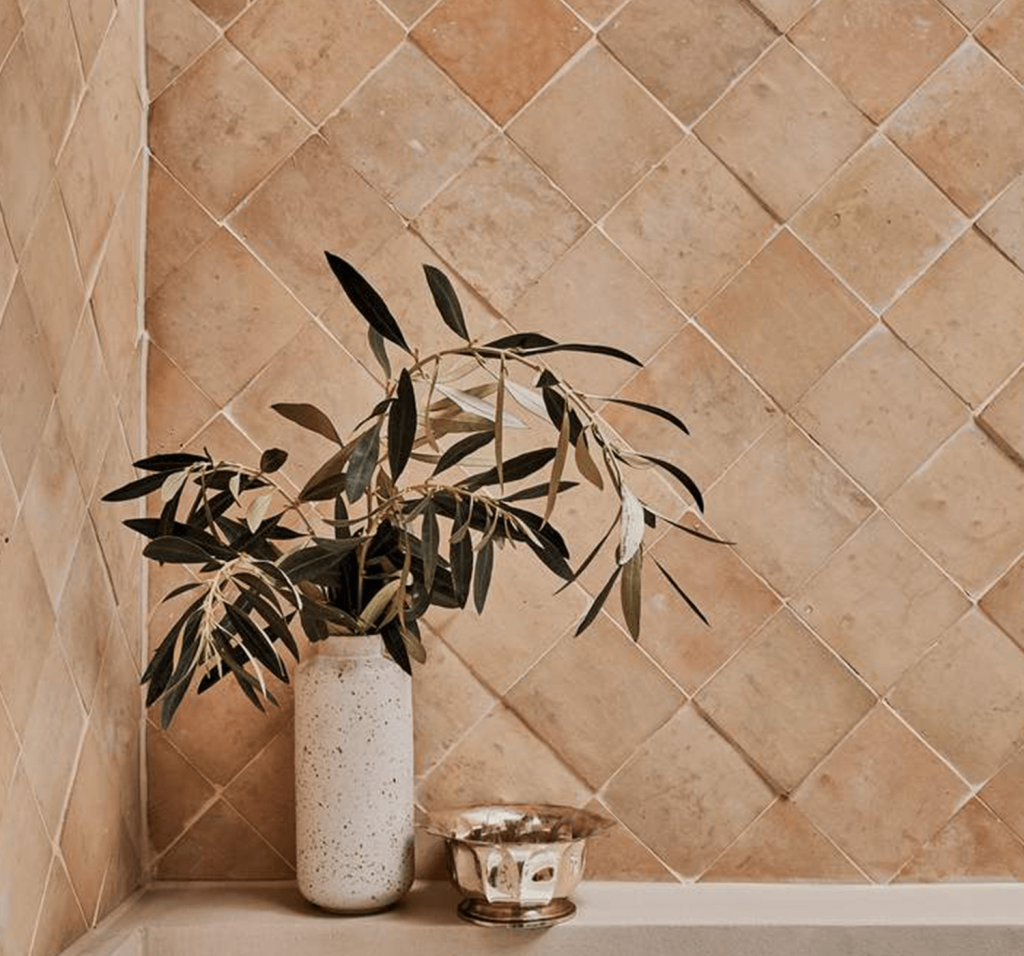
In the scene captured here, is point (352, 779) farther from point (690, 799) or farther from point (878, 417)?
point (878, 417)

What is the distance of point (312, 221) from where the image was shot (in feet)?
4.84

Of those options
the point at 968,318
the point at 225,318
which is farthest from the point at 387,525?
the point at 968,318

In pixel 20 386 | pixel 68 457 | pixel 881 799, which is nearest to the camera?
pixel 20 386

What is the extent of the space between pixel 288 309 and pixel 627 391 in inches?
14.9

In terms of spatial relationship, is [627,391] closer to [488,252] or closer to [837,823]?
[488,252]

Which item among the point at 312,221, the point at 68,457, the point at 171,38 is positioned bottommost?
the point at 68,457

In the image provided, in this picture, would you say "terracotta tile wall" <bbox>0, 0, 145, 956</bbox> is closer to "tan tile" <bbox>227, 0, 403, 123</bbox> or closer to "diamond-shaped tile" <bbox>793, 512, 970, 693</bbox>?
"tan tile" <bbox>227, 0, 403, 123</bbox>

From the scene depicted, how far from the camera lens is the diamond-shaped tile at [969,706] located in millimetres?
1440

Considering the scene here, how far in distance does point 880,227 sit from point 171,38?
0.80 m

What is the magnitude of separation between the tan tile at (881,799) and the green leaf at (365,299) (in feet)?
2.21

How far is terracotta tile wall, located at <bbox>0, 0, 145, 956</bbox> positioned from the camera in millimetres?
1098

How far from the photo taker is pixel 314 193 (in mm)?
1479

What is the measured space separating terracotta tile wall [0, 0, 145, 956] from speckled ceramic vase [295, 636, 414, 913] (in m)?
0.20

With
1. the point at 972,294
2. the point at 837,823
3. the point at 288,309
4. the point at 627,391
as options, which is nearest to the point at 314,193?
the point at 288,309
